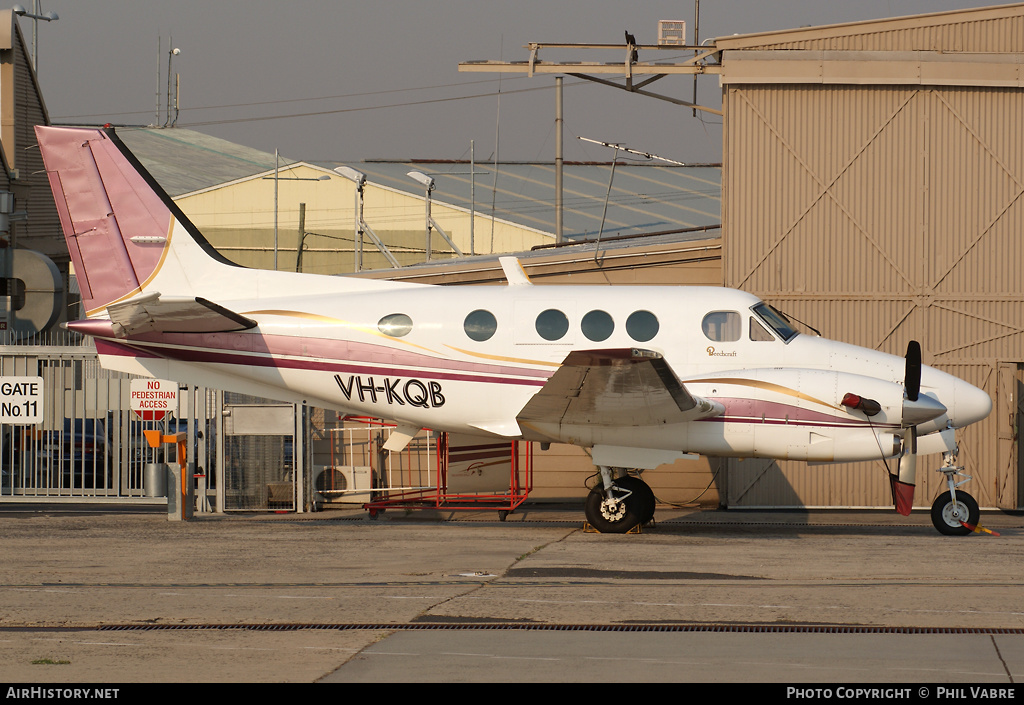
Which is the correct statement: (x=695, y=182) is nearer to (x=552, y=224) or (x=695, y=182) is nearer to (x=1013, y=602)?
(x=552, y=224)

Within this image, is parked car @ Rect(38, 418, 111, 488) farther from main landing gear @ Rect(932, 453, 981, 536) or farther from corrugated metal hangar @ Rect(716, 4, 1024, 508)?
main landing gear @ Rect(932, 453, 981, 536)

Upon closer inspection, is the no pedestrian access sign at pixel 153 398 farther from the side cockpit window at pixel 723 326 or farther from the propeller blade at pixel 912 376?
the propeller blade at pixel 912 376

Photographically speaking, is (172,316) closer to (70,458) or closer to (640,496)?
(70,458)

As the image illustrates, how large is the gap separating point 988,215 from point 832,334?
3.35 meters

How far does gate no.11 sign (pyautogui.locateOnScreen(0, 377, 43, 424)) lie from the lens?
16750 millimetres

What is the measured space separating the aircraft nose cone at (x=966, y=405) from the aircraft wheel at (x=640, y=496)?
4079mm

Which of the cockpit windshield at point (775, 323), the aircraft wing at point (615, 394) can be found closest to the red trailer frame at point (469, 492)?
the aircraft wing at point (615, 394)

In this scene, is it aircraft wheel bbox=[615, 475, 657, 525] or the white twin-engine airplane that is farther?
aircraft wheel bbox=[615, 475, 657, 525]

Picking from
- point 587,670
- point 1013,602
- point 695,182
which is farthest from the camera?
point 695,182

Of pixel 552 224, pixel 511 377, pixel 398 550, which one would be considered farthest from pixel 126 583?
pixel 552 224

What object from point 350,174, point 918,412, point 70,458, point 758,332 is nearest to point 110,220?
point 70,458

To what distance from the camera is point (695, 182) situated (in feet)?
175

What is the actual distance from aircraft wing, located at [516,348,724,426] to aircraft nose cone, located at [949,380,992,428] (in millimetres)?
3129

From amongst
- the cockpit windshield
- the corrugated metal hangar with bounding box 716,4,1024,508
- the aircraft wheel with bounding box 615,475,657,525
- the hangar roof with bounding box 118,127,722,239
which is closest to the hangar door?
the corrugated metal hangar with bounding box 716,4,1024,508
